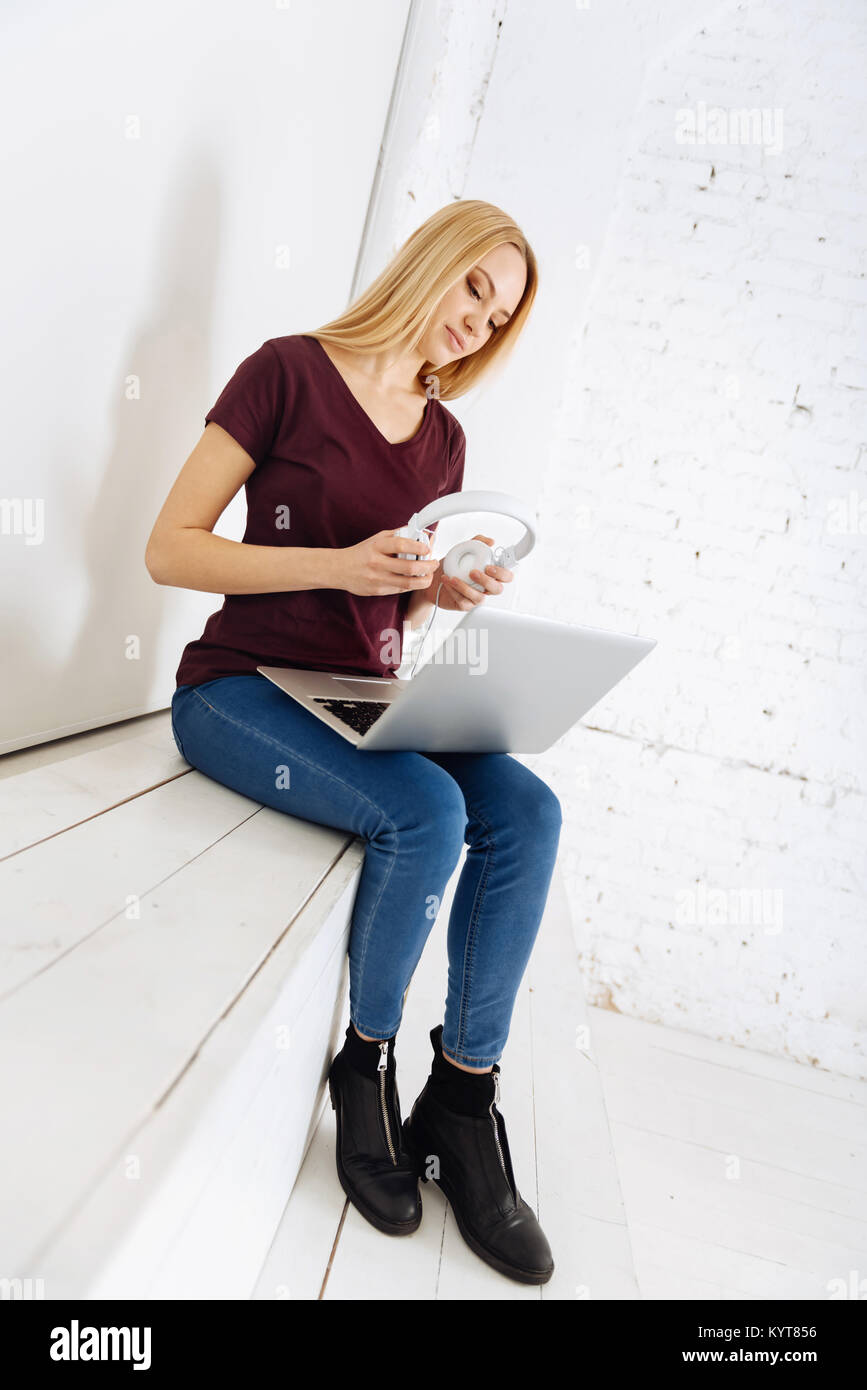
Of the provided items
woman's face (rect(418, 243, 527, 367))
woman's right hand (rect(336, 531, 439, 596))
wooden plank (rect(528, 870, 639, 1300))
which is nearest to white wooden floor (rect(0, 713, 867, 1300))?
wooden plank (rect(528, 870, 639, 1300))

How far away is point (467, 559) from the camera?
3.72 feet

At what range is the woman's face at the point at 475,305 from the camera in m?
1.31

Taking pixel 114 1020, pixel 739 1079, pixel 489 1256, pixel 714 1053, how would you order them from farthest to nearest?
pixel 714 1053 < pixel 739 1079 < pixel 489 1256 < pixel 114 1020

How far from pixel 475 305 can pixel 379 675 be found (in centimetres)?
59

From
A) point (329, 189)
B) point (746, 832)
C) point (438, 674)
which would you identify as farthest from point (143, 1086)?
point (746, 832)

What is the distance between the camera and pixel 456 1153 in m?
1.01

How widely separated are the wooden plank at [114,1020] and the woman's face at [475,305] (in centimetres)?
88

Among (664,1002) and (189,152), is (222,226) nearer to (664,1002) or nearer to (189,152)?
(189,152)

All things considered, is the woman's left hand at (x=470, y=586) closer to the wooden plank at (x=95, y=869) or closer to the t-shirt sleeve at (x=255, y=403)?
the t-shirt sleeve at (x=255, y=403)

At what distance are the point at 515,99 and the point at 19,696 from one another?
6.68ft

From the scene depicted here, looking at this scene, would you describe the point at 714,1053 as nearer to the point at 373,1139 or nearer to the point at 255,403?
the point at 373,1139

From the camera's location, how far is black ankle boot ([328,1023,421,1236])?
0.94 metres

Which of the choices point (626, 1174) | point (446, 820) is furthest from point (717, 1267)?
point (446, 820)

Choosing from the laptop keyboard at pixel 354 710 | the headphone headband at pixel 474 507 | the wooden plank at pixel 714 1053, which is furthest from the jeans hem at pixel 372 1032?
the wooden plank at pixel 714 1053
